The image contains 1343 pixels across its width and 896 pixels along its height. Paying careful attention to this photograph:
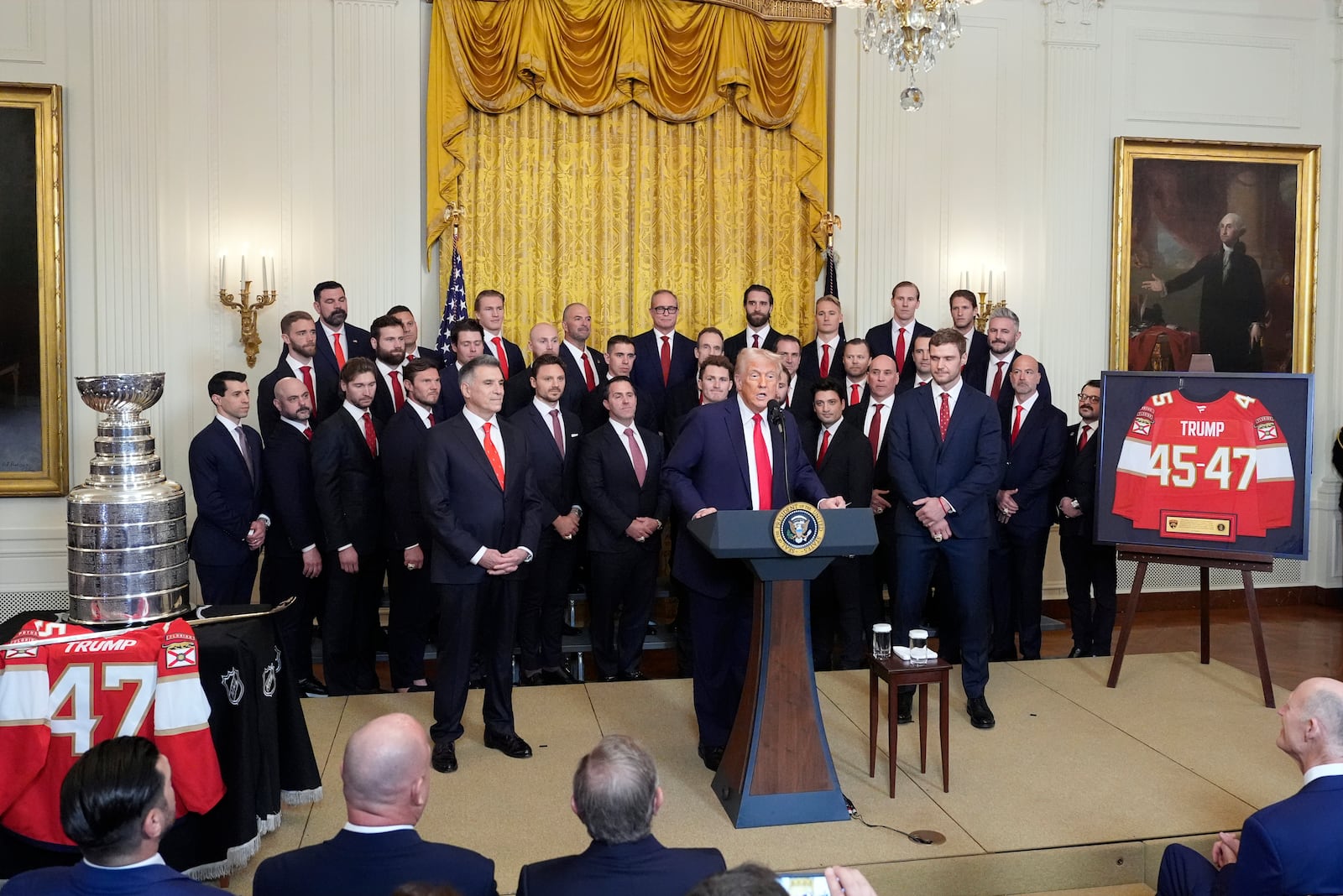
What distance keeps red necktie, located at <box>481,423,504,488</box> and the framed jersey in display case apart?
323 centimetres

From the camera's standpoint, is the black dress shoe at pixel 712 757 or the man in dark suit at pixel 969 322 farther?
the man in dark suit at pixel 969 322

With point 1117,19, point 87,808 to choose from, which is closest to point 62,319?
point 87,808

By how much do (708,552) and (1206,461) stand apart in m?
2.86

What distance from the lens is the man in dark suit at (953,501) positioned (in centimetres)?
522

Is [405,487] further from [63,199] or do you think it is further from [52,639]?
[63,199]

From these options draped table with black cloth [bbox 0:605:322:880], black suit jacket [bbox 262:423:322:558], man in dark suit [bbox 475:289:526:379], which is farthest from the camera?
man in dark suit [bbox 475:289:526:379]

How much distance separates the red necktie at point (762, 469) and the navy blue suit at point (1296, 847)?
2.26 meters

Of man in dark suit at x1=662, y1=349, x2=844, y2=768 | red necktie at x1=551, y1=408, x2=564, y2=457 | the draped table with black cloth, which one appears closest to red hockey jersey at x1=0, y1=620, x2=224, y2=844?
the draped table with black cloth

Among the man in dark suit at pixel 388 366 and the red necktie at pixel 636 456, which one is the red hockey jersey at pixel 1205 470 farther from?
the man in dark suit at pixel 388 366

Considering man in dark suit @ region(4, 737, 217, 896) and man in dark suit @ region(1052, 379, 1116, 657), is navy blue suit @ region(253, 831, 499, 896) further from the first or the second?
man in dark suit @ region(1052, 379, 1116, 657)

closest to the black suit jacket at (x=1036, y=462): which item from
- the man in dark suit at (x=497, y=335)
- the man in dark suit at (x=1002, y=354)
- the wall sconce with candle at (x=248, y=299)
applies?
the man in dark suit at (x=1002, y=354)

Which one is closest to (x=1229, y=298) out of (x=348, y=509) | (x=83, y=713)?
(x=348, y=509)

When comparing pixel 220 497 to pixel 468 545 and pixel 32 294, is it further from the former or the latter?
pixel 32 294

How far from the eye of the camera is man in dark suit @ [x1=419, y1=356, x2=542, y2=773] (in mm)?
4652
